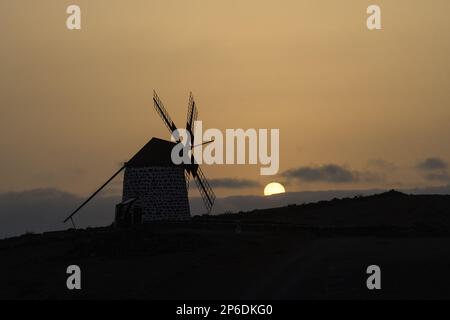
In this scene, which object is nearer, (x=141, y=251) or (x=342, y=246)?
(x=342, y=246)

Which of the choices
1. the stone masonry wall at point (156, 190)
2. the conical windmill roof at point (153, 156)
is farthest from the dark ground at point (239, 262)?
the conical windmill roof at point (153, 156)

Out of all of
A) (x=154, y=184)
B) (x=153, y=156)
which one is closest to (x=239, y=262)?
(x=154, y=184)

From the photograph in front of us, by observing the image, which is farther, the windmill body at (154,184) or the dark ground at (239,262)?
the windmill body at (154,184)

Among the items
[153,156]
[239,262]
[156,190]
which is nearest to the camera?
[239,262]

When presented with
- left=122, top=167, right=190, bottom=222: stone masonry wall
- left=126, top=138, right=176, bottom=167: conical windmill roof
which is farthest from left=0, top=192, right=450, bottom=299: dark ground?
left=126, top=138, right=176, bottom=167: conical windmill roof

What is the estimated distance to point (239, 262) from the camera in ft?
119

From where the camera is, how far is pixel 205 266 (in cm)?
3575

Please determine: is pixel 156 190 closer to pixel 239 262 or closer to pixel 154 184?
pixel 154 184

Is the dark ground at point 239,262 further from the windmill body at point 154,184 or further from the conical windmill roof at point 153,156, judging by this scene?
the conical windmill roof at point 153,156

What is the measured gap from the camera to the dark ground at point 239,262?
28812mm

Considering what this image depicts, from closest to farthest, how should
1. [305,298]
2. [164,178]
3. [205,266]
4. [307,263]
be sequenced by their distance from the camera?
[305,298] < [307,263] < [205,266] < [164,178]
